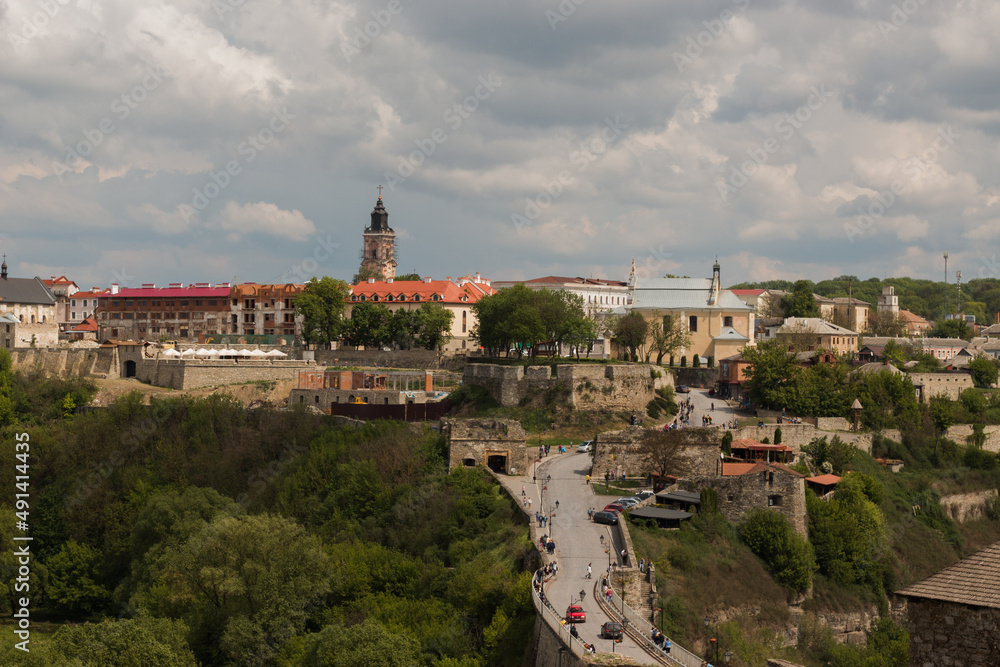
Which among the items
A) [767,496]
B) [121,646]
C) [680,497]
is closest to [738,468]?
[767,496]

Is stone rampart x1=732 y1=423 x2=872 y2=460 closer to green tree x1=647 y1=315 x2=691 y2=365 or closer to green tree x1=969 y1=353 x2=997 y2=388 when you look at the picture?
green tree x1=969 y1=353 x2=997 y2=388

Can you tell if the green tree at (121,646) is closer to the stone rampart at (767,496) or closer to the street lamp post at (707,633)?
the street lamp post at (707,633)

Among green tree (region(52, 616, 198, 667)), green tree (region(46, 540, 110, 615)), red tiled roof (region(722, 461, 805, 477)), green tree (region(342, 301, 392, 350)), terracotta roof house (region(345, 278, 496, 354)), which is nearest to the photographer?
green tree (region(52, 616, 198, 667))

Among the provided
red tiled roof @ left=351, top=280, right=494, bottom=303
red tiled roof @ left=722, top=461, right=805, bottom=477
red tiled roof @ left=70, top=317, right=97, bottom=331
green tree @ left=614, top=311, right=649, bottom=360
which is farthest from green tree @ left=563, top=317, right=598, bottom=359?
red tiled roof @ left=70, top=317, right=97, bottom=331

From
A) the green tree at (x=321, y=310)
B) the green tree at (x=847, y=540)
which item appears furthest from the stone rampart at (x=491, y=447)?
the green tree at (x=321, y=310)

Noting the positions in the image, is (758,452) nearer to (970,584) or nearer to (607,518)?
(607,518)

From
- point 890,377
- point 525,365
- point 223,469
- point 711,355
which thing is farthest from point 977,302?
point 223,469
